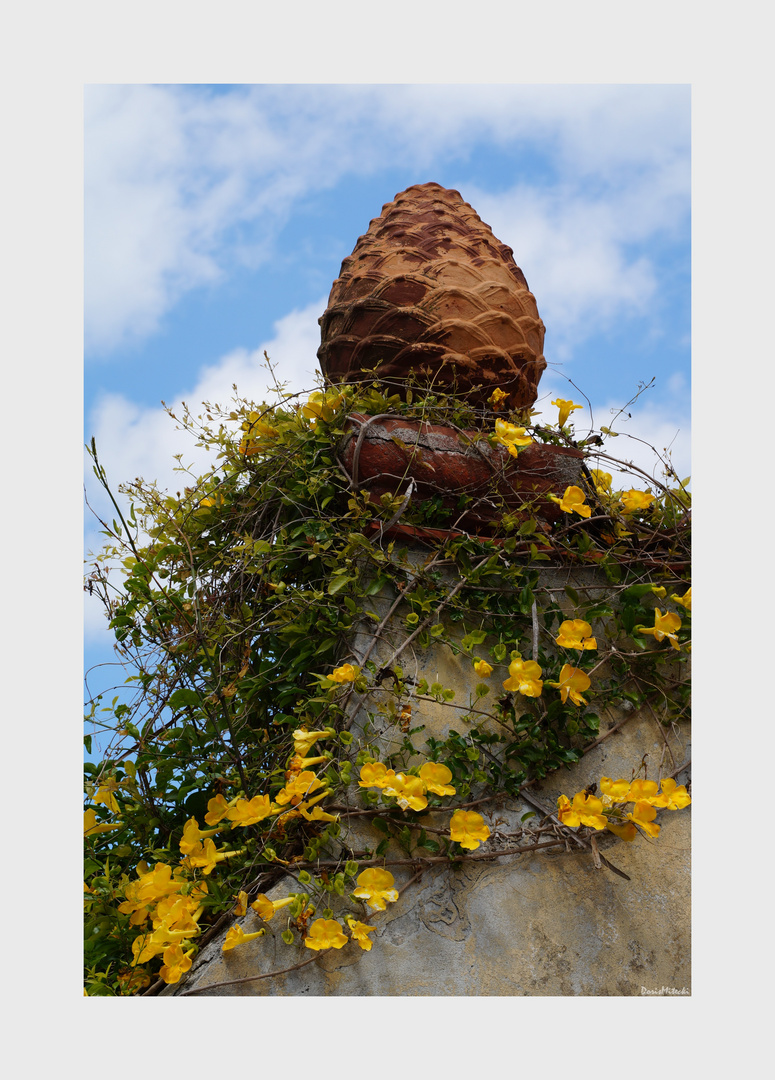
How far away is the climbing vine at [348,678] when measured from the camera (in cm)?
183

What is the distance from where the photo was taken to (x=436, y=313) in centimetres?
251

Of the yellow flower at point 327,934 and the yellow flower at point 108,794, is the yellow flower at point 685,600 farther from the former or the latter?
the yellow flower at point 108,794

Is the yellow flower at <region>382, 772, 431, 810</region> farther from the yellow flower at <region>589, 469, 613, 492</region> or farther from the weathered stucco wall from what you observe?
the yellow flower at <region>589, 469, 613, 492</region>

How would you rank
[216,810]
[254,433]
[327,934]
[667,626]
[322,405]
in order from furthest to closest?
[254,433] < [322,405] < [667,626] < [216,810] < [327,934]

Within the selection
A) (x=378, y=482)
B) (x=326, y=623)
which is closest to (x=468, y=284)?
(x=378, y=482)

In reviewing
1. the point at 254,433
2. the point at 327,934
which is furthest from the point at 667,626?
the point at 254,433

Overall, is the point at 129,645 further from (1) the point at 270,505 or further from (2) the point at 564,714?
(2) the point at 564,714

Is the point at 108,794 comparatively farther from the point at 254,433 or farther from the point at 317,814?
the point at 254,433

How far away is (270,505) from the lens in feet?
7.76

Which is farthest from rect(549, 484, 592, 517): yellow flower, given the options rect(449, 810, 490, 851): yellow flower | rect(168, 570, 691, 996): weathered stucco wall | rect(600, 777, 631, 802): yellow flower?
rect(449, 810, 490, 851): yellow flower

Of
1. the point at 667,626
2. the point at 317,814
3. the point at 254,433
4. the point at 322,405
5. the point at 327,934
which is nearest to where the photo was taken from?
the point at 327,934

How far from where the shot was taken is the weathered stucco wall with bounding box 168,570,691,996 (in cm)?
176

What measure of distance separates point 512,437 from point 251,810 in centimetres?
117

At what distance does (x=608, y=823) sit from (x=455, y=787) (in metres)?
0.38
